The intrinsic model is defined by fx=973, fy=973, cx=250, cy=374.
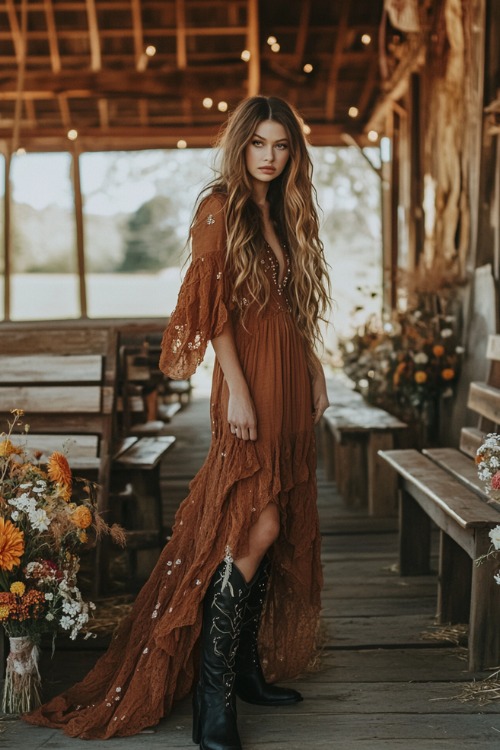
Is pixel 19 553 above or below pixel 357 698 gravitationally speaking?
above

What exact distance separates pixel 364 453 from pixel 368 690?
3.03 meters

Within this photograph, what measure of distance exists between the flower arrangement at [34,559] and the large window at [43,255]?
35.5 feet

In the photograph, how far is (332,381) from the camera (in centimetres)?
842

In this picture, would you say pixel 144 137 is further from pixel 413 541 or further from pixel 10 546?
pixel 10 546

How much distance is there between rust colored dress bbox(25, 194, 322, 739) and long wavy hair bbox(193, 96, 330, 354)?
A: 0.16 feet

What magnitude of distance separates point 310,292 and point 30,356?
5.66 ft

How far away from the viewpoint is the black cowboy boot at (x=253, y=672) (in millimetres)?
2959

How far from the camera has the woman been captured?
8.89ft

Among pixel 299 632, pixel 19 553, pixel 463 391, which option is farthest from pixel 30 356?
pixel 463 391

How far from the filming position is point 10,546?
285cm

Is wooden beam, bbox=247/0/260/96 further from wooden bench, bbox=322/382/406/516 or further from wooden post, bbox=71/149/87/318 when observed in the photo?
wooden bench, bbox=322/382/406/516

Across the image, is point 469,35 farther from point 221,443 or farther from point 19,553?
point 19,553

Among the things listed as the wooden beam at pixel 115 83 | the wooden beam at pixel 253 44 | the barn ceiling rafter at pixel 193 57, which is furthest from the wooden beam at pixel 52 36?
the wooden beam at pixel 253 44

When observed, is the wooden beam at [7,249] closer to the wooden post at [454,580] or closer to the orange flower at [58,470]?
the wooden post at [454,580]
